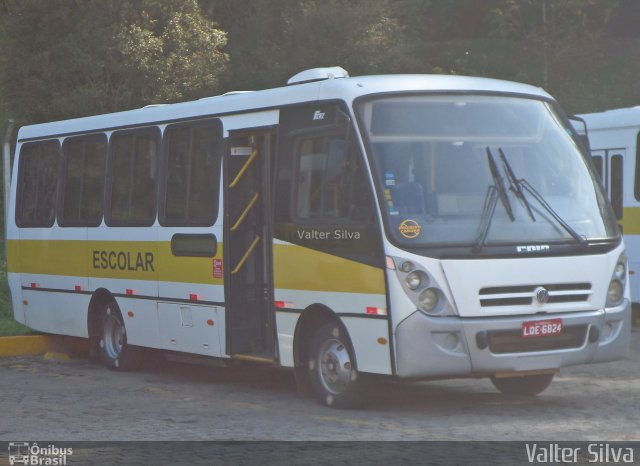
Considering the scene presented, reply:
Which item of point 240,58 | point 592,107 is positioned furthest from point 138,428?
point 592,107

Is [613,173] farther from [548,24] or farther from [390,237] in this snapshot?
[548,24]

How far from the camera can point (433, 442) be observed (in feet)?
29.8

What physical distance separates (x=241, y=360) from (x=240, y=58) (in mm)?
24598

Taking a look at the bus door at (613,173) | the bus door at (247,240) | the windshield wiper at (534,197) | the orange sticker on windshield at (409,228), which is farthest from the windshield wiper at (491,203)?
the bus door at (613,173)

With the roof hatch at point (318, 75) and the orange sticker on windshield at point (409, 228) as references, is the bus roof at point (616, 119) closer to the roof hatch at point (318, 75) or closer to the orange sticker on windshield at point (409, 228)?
the roof hatch at point (318, 75)

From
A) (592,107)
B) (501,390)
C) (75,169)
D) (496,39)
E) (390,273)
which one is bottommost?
(501,390)

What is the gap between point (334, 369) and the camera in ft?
36.4

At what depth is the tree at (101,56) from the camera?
28812 millimetres

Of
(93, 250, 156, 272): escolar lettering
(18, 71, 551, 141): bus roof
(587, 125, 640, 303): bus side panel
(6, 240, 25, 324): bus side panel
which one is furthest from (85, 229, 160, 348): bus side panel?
(587, 125, 640, 303): bus side panel

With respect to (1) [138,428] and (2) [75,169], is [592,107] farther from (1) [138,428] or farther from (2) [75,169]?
(1) [138,428]

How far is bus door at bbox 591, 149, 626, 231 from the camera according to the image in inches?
744

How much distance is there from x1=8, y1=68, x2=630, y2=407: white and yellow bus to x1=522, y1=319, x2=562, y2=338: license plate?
0.05 ft

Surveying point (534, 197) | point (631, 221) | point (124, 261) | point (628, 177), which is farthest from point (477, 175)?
point (628, 177)

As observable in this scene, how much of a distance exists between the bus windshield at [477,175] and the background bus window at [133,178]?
3.96 meters
